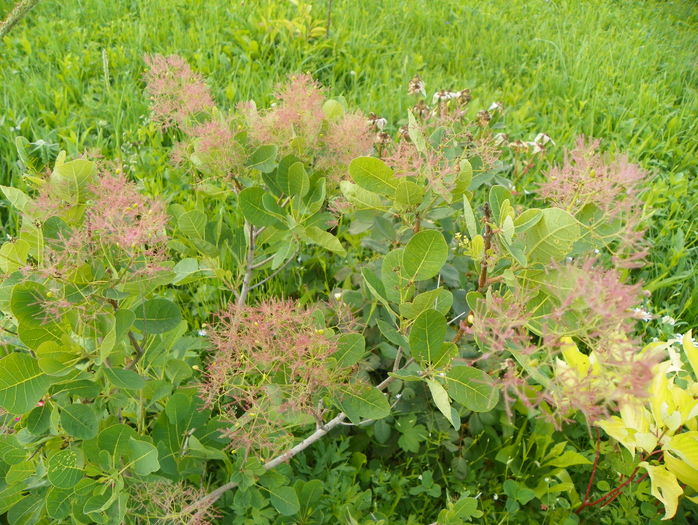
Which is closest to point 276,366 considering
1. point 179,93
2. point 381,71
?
point 179,93

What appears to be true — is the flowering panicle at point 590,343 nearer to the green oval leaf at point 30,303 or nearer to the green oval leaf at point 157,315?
the green oval leaf at point 157,315

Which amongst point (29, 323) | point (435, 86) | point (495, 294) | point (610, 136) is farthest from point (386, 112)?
Answer: point (29, 323)

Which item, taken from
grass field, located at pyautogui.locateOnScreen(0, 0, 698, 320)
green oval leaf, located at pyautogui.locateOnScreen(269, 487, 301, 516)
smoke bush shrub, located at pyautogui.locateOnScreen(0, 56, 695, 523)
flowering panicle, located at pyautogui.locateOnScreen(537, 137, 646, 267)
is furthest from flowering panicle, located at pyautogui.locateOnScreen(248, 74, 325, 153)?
grass field, located at pyautogui.locateOnScreen(0, 0, 698, 320)

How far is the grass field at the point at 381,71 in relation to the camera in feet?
10.6

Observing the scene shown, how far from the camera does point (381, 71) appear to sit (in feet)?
14.0

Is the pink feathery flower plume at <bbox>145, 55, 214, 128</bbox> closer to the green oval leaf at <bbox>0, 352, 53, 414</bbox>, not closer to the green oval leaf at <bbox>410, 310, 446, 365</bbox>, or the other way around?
the green oval leaf at <bbox>0, 352, 53, 414</bbox>

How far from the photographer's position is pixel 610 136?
3.95 m

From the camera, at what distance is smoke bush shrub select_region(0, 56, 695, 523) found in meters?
1.22

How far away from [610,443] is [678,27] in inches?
229

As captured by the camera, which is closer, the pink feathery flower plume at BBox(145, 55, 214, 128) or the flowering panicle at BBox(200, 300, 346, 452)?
the flowering panicle at BBox(200, 300, 346, 452)

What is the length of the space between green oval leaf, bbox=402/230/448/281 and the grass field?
1862mm

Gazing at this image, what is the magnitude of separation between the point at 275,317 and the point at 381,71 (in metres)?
3.21

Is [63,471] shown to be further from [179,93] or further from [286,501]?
[179,93]

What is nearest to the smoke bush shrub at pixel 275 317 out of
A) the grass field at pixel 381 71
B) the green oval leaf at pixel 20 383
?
the green oval leaf at pixel 20 383
